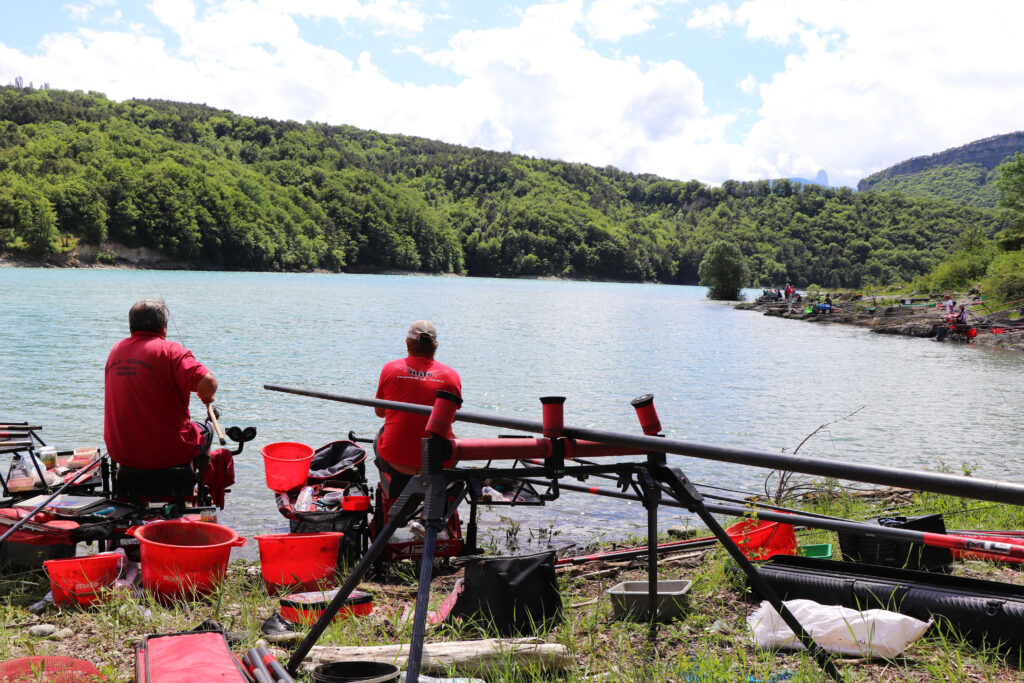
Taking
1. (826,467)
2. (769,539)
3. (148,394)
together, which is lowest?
(769,539)

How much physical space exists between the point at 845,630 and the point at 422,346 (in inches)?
147

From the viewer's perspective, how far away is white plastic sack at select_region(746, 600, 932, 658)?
12.2 ft

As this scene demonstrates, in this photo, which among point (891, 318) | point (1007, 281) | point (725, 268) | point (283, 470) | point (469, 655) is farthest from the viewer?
point (725, 268)

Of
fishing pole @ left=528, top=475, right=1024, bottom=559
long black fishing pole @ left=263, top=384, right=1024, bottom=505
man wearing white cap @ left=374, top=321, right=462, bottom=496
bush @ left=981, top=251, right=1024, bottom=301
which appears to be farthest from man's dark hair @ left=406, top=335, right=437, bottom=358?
bush @ left=981, top=251, right=1024, bottom=301

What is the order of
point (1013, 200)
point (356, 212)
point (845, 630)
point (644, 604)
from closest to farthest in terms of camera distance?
point (845, 630), point (644, 604), point (1013, 200), point (356, 212)

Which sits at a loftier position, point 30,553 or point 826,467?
point 826,467

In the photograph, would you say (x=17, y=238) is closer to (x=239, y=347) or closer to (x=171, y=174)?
(x=171, y=174)

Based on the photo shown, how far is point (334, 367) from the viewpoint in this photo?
24.1 metres

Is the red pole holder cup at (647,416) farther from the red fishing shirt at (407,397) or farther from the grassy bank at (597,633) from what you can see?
the red fishing shirt at (407,397)

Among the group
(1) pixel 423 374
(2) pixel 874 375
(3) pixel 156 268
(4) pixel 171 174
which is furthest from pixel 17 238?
(1) pixel 423 374

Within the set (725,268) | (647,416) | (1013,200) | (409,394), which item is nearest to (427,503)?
(647,416)

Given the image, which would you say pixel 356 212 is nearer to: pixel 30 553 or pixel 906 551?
pixel 30 553

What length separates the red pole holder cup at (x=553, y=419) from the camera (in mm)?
2949

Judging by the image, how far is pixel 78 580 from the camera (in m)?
4.78
